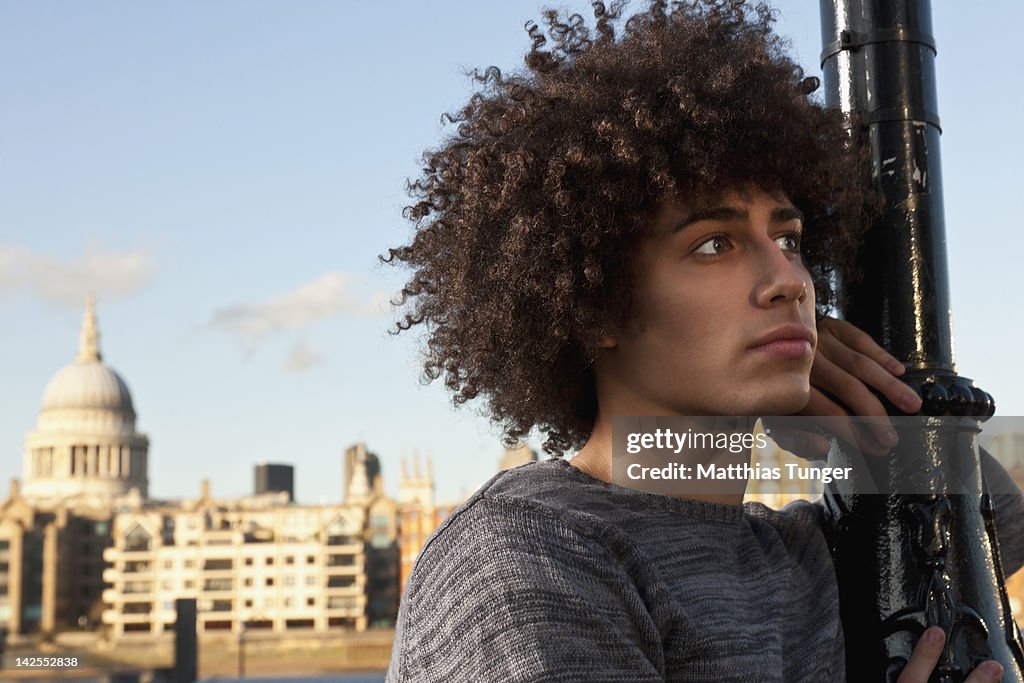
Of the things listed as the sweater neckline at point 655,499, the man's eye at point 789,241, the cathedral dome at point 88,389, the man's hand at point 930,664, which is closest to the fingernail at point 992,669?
the man's hand at point 930,664

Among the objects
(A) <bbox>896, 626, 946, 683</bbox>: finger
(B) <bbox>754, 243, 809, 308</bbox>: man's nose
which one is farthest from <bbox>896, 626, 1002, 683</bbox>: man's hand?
(B) <bbox>754, 243, 809, 308</bbox>: man's nose

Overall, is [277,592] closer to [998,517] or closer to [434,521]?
[434,521]

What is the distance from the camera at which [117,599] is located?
1614 inches

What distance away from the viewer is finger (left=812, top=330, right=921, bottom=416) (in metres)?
1.14

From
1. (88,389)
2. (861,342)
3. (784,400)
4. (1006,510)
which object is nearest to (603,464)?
(784,400)

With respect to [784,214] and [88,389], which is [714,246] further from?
[88,389]

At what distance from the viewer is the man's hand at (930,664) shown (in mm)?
1088

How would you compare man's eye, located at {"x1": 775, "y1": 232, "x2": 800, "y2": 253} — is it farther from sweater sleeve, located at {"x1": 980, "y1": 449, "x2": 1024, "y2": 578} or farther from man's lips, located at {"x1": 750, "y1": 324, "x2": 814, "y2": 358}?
sweater sleeve, located at {"x1": 980, "y1": 449, "x2": 1024, "y2": 578}

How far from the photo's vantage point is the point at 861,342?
121 cm

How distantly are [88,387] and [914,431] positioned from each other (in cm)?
4532

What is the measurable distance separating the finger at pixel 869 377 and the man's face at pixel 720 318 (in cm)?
7

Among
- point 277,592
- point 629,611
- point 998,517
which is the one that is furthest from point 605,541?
point 277,592

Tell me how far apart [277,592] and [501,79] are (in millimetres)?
40687

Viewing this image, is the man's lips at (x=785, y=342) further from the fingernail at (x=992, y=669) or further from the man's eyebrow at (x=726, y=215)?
the fingernail at (x=992, y=669)
